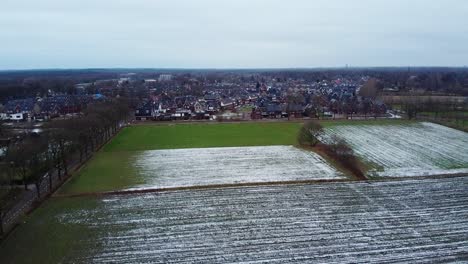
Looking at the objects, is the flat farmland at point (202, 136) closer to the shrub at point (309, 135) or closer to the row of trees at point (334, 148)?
the shrub at point (309, 135)

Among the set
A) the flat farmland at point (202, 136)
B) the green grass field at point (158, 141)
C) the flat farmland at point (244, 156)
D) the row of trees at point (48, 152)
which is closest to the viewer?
the row of trees at point (48, 152)

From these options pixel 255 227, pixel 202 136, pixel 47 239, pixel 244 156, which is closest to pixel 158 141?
pixel 202 136

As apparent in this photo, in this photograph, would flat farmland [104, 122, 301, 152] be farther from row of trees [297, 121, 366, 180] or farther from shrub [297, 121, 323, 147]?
row of trees [297, 121, 366, 180]

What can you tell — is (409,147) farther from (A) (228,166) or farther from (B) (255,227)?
(B) (255,227)

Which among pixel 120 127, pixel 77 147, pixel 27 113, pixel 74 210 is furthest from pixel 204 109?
pixel 74 210

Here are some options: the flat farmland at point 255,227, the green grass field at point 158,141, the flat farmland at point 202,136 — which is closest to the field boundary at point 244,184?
the flat farmland at point 255,227

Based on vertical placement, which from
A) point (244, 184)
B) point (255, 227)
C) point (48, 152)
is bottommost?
point (255, 227)

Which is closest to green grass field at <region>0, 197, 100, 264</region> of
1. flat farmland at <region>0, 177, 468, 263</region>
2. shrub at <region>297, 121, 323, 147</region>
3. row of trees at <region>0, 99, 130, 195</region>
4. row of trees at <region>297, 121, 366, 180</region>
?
flat farmland at <region>0, 177, 468, 263</region>

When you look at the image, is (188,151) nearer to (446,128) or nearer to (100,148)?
(100,148)
